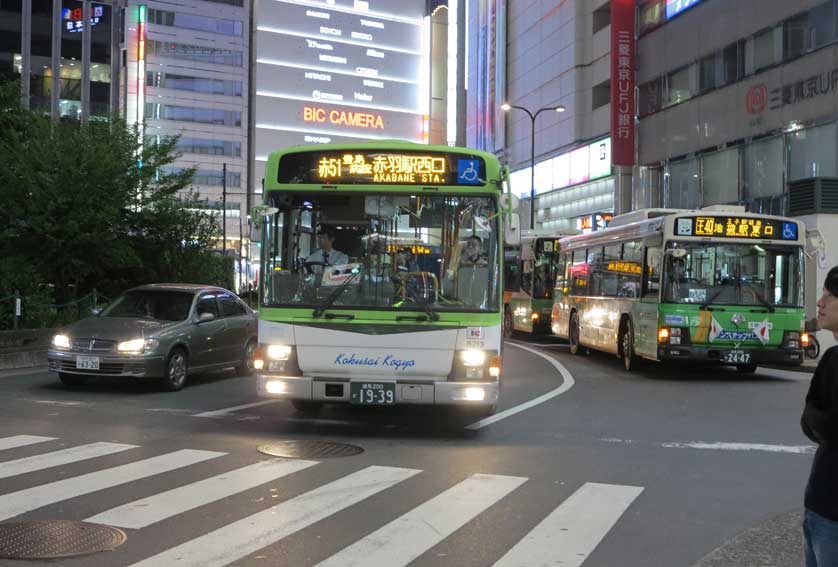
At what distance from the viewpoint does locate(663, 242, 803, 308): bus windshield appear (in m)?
17.6

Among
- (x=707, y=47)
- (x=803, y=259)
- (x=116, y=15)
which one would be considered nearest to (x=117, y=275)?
(x=803, y=259)

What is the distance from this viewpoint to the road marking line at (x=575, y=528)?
19.2 feet

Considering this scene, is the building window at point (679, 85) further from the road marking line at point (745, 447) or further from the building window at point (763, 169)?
the road marking line at point (745, 447)

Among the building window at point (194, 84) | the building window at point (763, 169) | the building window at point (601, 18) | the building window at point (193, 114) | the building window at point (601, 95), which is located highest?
the building window at point (194, 84)

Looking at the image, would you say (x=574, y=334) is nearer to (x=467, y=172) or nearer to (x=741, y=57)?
(x=467, y=172)

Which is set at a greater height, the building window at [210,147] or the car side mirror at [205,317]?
the building window at [210,147]

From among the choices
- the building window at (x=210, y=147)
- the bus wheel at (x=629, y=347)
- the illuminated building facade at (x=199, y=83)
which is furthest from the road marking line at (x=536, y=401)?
the building window at (x=210, y=147)

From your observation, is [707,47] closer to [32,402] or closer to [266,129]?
[32,402]

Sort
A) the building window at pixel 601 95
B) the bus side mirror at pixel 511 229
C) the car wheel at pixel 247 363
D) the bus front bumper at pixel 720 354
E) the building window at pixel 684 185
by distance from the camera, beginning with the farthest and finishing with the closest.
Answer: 1. the building window at pixel 601 95
2. the building window at pixel 684 185
3. the bus front bumper at pixel 720 354
4. the car wheel at pixel 247 363
5. the bus side mirror at pixel 511 229

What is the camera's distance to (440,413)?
497 inches

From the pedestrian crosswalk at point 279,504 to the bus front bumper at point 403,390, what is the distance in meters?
1.29

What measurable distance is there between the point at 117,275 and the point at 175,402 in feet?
47.1

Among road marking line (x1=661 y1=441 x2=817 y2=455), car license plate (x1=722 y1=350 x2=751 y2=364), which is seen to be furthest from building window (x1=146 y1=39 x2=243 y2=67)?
road marking line (x1=661 y1=441 x2=817 y2=455)

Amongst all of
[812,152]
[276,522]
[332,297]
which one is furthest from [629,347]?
[812,152]
